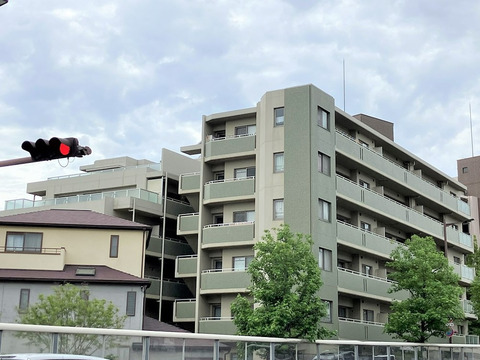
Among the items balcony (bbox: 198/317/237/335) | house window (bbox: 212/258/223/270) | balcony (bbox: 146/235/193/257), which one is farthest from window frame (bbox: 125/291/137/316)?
balcony (bbox: 146/235/193/257)

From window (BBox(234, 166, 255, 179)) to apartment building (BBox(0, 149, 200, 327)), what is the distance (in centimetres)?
666

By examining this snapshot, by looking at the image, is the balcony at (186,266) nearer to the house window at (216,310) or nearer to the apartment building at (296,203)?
the apartment building at (296,203)

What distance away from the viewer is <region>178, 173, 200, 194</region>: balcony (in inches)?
1932

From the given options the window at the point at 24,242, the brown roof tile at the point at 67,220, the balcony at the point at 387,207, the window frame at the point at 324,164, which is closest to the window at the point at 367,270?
the balcony at the point at 387,207

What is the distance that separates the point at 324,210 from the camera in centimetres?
4334

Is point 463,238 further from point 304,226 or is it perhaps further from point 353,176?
point 304,226

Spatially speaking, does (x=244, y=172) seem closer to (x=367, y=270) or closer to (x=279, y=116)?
(x=279, y=116)

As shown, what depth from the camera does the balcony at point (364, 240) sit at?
1754 inches

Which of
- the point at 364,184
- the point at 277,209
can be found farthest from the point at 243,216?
the point at 364,184

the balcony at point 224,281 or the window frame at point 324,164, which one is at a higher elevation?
the window frame at point 324,164

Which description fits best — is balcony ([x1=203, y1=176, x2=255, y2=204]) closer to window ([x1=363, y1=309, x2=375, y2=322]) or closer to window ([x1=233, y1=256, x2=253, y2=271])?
window ([x1=233, y1=256, x2=253, y2=271])

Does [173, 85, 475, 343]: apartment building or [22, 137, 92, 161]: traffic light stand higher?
[173, 85, 475, 343]: apartment building

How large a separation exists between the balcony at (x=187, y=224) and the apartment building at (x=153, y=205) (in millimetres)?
2229

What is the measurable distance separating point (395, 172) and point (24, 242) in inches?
1030
